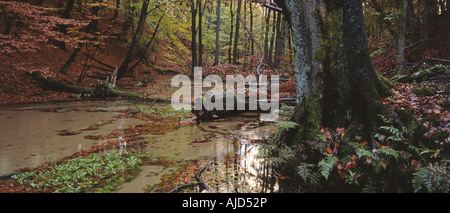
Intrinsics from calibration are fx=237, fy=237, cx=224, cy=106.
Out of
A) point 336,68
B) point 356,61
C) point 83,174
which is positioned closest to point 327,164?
point 336,68

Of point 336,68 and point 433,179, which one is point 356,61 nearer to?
point 336,68

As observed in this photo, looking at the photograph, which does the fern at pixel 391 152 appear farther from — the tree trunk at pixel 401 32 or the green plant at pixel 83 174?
the tree trunk at pixel 401 32

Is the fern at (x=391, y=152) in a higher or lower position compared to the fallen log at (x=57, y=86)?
lower

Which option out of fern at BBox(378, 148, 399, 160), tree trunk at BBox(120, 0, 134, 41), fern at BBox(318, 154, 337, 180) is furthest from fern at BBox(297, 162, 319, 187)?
tree trunk at BBox(120, 0, 134, 41)

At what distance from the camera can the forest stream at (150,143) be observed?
368 centimetres

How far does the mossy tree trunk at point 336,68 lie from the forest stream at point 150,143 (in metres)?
1.31

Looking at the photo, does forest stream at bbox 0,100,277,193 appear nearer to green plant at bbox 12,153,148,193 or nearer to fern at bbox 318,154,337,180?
green plant at bbox 12,153,148,193

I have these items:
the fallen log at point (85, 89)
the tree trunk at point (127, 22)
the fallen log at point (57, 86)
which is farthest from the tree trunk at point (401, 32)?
the tree trunk at point (127, 22)

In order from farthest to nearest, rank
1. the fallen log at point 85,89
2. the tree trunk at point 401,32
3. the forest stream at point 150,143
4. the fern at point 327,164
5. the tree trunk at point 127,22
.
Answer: the tree trunk at point 127,22, the fallen log at point 85,89, the tree trunk at point 401,32, the forest stream at point 150,143, the fern at point 327,164

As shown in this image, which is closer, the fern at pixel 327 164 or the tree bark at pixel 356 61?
the fern at pixel 327 164

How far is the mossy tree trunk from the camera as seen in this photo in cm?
375
